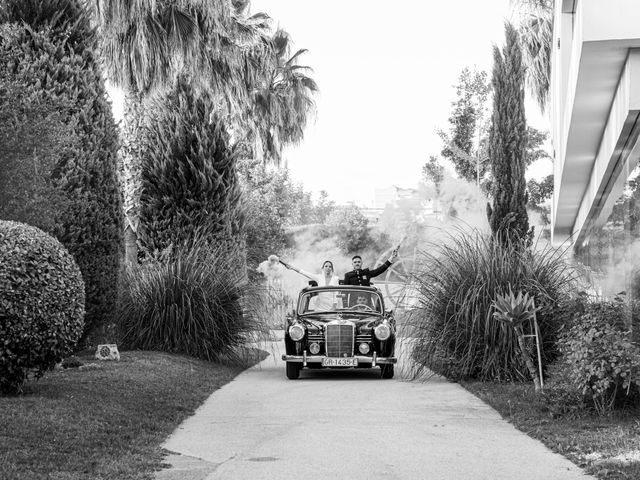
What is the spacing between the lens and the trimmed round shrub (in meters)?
8.97

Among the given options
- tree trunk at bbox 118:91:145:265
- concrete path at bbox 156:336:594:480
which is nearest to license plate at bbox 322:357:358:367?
concrete path at bbox 156:336:594:480

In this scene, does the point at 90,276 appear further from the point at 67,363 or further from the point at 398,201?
the point at 398,201

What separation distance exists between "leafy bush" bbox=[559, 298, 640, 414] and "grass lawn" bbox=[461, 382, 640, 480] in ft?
0.74

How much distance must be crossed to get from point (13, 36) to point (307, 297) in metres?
6.15

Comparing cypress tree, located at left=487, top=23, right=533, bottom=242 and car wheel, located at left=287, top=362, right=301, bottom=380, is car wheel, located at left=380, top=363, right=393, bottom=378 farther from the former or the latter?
cypress tree, located at left=487, top=23, right=533, bottom=242

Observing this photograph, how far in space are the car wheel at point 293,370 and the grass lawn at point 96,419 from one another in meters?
1.33

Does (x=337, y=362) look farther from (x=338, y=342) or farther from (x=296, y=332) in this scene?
(x=296, y=332)

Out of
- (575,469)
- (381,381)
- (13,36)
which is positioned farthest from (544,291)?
(13,36)

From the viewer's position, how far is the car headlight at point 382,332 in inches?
560

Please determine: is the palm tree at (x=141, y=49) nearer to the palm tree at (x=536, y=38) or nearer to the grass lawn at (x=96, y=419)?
the grass lawn at (x=96, y=419)

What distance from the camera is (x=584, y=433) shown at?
8.45m

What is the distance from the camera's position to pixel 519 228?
24734 millimetres

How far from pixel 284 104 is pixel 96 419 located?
30.1m

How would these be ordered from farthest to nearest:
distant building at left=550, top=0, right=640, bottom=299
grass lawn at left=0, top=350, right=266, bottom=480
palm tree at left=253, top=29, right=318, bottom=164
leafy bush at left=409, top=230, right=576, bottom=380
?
palm tree at left=253, top=29, right=318, bottom=164
leafy bush at left=409, top=230, right=576, bottom=380
distant building at left=550, top=0, right=640, bottom=299
grass lawn at left=0, top=350, right=266, bottom=480
